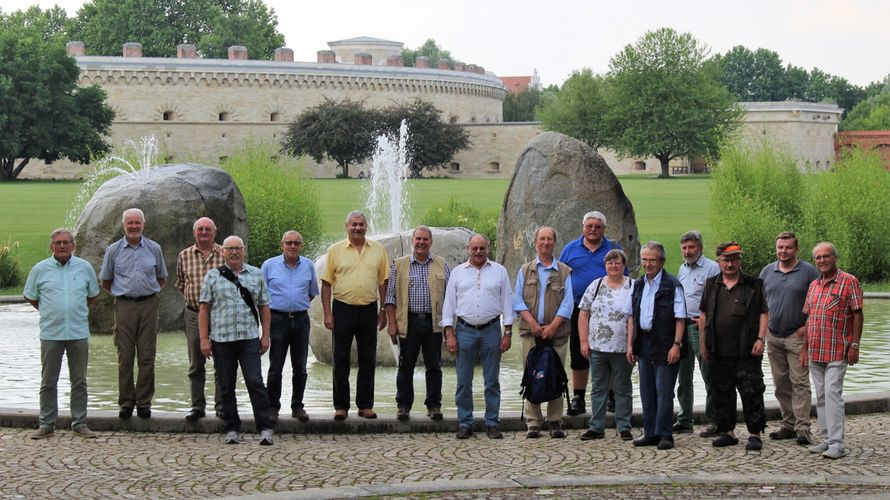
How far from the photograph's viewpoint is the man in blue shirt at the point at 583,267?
973 centimetres

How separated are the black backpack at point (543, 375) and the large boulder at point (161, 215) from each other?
727cm

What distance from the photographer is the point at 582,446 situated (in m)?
8.95

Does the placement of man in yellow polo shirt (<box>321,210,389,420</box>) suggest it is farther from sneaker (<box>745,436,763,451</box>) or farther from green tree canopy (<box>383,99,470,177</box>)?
green tree canopy (<box>383,99,470,177</box>)

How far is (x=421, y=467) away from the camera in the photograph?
26.8 ft

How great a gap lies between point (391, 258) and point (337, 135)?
184 feet

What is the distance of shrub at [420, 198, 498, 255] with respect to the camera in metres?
25.4

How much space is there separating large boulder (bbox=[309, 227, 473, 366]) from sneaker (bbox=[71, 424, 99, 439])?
12.5ft

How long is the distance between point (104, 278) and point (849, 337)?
17.2 feet

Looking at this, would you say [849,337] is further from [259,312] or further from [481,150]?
[481,150]

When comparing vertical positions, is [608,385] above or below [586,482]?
above

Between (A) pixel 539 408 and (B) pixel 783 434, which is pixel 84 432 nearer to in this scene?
(A) pixel 539 408

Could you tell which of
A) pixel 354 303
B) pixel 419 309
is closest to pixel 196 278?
pixel 354 303

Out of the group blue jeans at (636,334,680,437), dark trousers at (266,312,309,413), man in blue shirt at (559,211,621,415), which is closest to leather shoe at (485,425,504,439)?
man in blue shirt at (559,211,621,415)

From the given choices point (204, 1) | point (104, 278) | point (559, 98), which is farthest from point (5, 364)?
point (204, 1)
